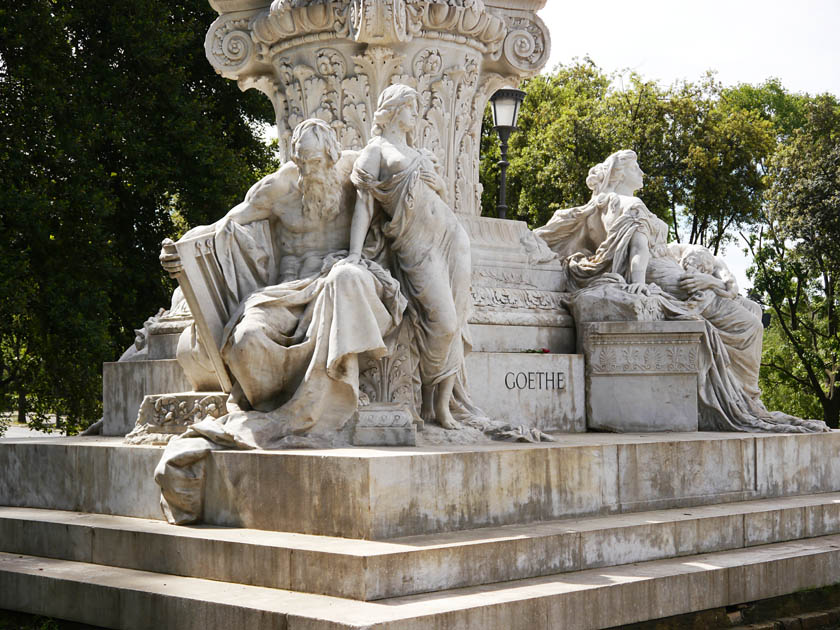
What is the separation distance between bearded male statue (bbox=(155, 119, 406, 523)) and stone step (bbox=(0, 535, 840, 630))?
0.81 metres

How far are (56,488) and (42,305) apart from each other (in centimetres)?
983

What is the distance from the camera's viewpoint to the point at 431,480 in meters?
6.80

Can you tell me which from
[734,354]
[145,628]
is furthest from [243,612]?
[734,354]

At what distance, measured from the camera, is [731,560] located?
7.63 m

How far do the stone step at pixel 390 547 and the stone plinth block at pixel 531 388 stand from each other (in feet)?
5.25

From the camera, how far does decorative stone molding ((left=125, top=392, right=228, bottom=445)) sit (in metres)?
8.01

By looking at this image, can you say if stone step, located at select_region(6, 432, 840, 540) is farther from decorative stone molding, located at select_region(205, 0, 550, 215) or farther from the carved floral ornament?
the carved floral ornament

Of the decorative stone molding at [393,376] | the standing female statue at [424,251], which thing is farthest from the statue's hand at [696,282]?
the decorative stone molding at [393,376]

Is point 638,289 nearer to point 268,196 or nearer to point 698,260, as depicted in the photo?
point 698,260

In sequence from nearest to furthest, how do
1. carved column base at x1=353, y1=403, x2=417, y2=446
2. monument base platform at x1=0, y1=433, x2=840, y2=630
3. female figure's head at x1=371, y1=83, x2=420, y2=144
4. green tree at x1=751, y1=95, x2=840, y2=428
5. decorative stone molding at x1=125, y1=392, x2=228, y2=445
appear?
monument base platform at x1=0, y1=433, x2=840, y2=630 → carved column base at x1=353, y1=403, x2=417, y2=446 → decorative stone molding at x1=125, y1=392, x2=228, y2=445 → female figure's head at x1=371, y1=83, x2=420, y2=144 → green tree at x1=751, y1=95, x2=840, y2=428

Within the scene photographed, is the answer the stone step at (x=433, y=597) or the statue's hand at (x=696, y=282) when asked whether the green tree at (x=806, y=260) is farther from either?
the stone step at (x=433, y=597)

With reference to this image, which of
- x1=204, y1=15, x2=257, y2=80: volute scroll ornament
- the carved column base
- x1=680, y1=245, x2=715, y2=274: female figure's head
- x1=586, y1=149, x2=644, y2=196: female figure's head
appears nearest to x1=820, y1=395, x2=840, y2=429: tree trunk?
x1=680, y1=245, x2=715, y2=274: female figure's head

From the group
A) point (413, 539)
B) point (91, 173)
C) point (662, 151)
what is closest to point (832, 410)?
point (662, 151)

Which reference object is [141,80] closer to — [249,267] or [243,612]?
[249,267]
